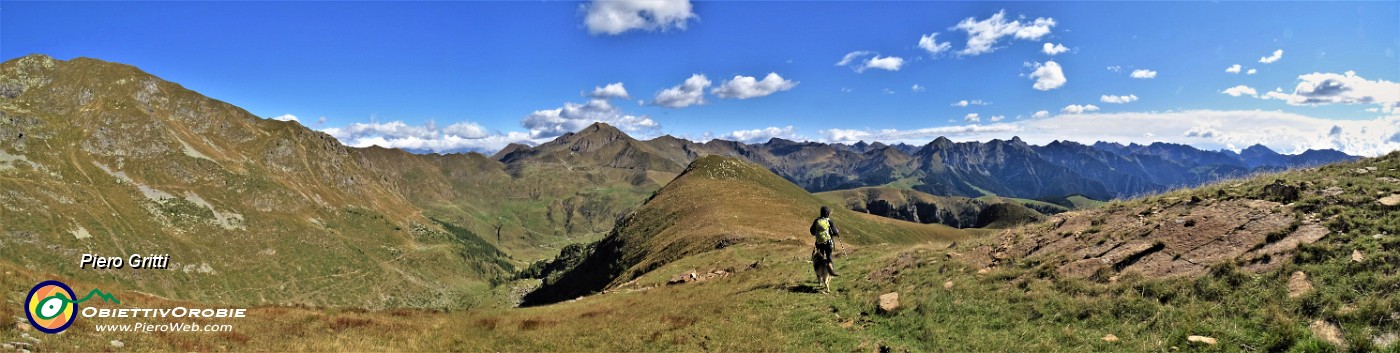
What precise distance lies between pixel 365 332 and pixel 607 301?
1416 cm

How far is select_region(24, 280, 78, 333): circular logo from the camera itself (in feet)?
55.5

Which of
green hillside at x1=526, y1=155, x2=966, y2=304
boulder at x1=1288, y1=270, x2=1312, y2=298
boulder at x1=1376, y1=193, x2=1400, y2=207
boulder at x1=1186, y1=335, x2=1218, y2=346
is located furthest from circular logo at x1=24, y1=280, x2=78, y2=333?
green hillside at x1=526, y1=155, x2=966, y2=304

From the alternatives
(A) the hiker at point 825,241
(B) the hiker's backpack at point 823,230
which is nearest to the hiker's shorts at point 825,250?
(A) the hiker at point 825,241

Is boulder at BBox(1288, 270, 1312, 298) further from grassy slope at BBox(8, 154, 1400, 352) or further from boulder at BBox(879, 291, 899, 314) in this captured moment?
boulder at BBox(879, 291, 899, 314)

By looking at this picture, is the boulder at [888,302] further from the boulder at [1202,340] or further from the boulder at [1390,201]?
the boulder at [1390,201]

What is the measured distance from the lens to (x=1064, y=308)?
649 inches

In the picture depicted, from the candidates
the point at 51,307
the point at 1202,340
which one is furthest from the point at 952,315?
the point at 51,307

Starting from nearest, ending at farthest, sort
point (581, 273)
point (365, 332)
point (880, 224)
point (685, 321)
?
point (365, 332) < point (685, 321) < point (581, 273) < point (880, 224)

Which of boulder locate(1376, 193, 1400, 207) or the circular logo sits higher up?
the circular logo

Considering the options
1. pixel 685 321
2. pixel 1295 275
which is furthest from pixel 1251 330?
pixel 685 321

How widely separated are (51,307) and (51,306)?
0.06m

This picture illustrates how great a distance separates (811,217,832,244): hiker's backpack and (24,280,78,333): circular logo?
1074 inches

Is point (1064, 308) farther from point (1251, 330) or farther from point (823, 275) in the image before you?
point (823, 275)

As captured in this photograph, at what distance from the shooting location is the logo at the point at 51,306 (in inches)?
667
